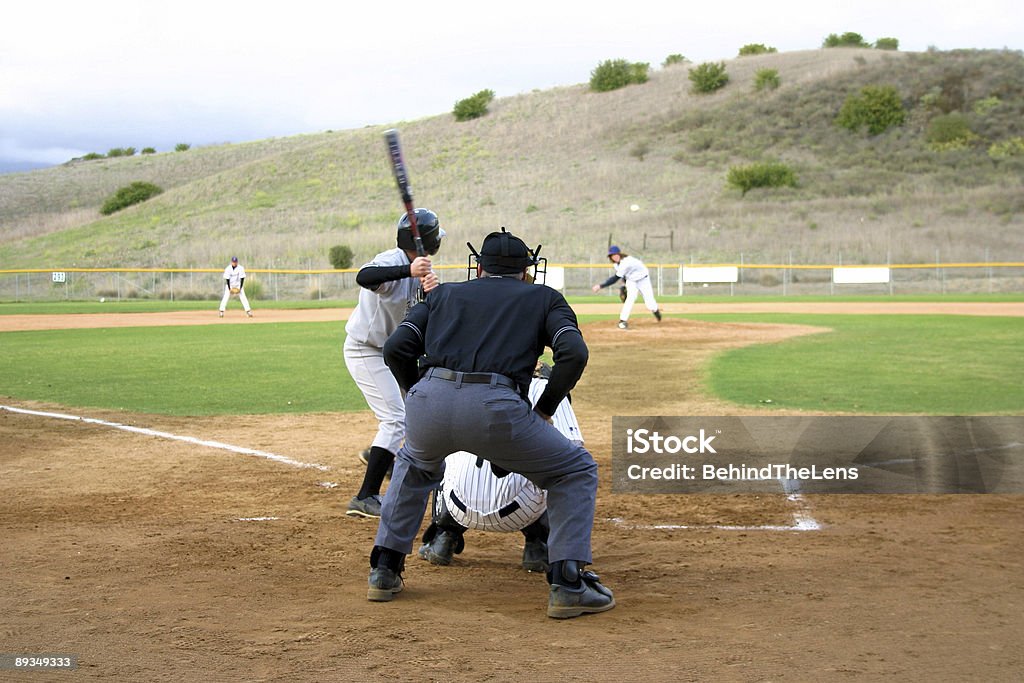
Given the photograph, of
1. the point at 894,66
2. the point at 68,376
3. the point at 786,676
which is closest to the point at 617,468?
the point at 786,676

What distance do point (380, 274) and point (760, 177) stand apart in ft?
208

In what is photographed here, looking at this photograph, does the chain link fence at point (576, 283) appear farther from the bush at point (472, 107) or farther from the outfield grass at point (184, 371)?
the bush at point (472, 107)

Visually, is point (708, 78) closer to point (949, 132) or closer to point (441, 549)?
point (949, 132)

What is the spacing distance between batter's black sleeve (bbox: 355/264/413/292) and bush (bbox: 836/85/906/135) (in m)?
75.7

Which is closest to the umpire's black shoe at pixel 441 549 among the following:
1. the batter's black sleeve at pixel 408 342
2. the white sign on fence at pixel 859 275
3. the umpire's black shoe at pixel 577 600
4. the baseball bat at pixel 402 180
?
the umpire's black shoe at pixel 577 600

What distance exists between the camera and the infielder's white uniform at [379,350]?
7.13m

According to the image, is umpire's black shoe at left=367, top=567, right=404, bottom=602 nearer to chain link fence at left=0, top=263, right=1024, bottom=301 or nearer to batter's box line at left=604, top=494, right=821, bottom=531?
batter's box line at left=604, top=494, right=821, bottom=531

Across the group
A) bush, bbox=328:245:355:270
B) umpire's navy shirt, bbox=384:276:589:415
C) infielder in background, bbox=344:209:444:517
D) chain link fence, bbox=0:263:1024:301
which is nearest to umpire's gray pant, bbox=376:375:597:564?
umpire's navy shirt, bbox=384:276:589:415

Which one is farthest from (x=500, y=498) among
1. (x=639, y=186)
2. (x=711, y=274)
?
(x=639, y=186)

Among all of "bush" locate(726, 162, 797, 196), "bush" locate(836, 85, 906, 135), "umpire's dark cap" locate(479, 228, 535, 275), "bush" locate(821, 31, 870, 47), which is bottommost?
"umpire's dark cap" locate(479, 228, 535, 275)

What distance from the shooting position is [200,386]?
14.9 metres

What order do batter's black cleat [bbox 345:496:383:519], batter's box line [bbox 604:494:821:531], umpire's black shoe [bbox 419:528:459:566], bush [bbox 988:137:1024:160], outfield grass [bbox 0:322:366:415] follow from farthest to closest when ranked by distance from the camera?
1. bush [bbox 988:137:1024:160]
2. outfield grass [bbox 0:322:366:415]
3. batter's black cleat [bbox 345:496:383:519]
4. batter's box line [bbox 604:494:821:531]
5. umpire's black shoe [bbox 419:528:459:566]

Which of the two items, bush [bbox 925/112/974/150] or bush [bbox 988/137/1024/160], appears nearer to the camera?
bush [bbox 988/137/1024/160]

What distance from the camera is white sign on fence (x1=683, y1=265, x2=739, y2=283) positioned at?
47.6m
